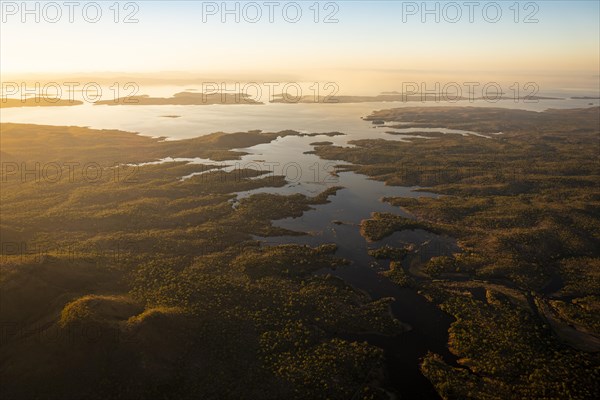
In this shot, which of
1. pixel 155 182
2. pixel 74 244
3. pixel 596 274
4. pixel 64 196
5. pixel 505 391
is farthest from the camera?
pixel 155 182

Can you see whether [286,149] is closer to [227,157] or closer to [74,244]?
[227,157]

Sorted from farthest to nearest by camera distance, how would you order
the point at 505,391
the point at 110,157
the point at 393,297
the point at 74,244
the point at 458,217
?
the point at 110,157 → the point at 458,217 → the point at 74,244 → the point at 393,297 → the point at 505,391

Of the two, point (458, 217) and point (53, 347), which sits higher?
point (458, 217)

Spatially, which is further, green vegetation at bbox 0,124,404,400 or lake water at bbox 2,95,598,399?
lake water at bbox 2,95,598,399

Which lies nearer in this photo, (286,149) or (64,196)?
(64,196)

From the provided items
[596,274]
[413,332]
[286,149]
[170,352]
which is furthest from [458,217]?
[286,149]

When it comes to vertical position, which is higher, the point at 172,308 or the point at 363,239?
the point at 363,239

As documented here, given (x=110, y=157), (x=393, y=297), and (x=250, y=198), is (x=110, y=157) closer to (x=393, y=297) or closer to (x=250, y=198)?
(x=250, y=198)

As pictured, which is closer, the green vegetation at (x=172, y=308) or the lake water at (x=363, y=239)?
the green vegetation at (x=172, y=308)

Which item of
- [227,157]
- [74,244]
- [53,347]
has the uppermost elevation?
[227,157]

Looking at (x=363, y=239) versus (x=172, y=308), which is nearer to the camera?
(x=172, y=308)
